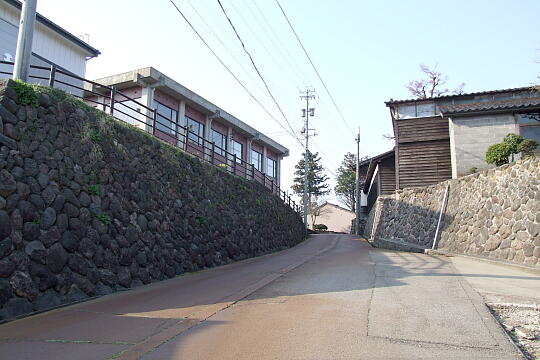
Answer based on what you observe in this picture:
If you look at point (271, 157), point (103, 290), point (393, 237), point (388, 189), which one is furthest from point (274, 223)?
point (103, 290)

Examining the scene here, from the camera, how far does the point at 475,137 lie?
1877cm

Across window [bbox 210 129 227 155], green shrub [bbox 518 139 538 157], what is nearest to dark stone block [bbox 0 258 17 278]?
green shrub [bbox 518 139 538 157]

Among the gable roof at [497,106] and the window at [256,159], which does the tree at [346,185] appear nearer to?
the window at [256,159]

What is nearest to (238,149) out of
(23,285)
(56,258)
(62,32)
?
(62,32)

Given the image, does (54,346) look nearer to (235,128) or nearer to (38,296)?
(38,296)

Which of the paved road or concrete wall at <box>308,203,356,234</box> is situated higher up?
concrete wall at <box>308,203,356,234</box>

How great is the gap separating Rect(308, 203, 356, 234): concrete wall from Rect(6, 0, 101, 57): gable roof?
4173 centimetres

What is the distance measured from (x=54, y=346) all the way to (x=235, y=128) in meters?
21.4

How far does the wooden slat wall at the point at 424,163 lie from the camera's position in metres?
21.0

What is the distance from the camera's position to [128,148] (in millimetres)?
10305

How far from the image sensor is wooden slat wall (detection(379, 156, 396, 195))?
84.4 feet

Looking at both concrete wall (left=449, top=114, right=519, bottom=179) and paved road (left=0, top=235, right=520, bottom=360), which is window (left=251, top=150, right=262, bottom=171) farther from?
paved road (left=0, top=235, right=520, bottom=360)

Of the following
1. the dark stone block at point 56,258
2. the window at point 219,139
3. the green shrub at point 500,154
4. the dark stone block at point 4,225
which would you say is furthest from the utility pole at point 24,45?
the green shrub at point 500,154

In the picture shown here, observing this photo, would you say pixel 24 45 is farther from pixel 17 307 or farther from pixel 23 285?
pixel 17 307
